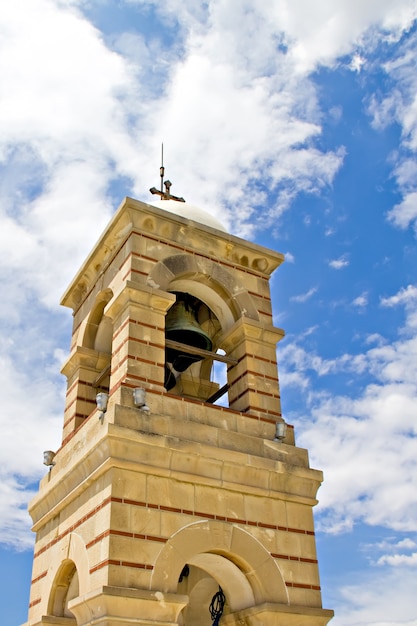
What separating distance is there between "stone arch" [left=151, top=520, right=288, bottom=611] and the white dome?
6.69 meters

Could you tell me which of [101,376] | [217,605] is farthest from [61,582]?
[101,376]

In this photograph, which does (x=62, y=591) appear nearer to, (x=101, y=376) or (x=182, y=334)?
(x=101, y=376)

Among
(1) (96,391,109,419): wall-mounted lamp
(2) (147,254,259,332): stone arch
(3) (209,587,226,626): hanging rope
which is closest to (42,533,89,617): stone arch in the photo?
(1) (96,391,109,419): wall-mounted lamp

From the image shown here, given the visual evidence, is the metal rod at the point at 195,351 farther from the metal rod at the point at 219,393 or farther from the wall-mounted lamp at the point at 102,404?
the wall-mounted lamp at the point at 102,404

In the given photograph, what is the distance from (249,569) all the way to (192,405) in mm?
2841

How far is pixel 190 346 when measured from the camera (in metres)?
13.3

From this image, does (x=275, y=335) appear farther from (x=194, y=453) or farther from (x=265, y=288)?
(x=194, y=453)

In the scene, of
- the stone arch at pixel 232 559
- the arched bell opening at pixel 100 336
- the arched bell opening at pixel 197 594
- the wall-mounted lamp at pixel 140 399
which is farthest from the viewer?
the arched bell opening at pixel 100 336

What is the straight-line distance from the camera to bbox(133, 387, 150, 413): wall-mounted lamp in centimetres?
1105

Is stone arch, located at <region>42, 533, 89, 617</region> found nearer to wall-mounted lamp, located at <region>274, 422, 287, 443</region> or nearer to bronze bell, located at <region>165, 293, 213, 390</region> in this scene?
wall-mounted lamp, located at <region>274, 422, 287, 443</region>

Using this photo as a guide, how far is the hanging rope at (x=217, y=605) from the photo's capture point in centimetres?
1184

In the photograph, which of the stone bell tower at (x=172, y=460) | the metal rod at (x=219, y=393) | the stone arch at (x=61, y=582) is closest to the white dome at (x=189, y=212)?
the stone bell tower at (x=172, y=460)

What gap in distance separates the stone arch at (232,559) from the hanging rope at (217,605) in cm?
57

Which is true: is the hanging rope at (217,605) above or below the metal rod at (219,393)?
below
